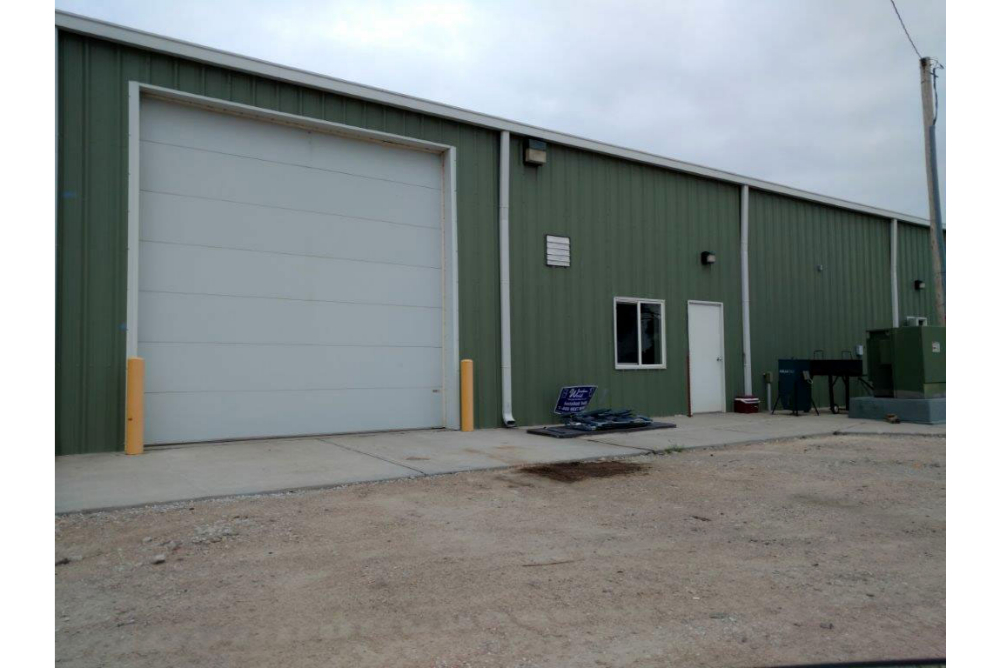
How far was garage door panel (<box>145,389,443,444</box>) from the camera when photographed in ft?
26.0

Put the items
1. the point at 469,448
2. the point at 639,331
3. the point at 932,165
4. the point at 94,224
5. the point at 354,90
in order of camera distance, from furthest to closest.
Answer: the point at 932,165
the point at 639,331
the point at 354,90
the point at 469,448
the point at 94,224

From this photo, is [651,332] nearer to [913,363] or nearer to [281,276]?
[913,363]

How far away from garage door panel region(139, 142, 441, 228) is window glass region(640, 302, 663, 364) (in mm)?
4155

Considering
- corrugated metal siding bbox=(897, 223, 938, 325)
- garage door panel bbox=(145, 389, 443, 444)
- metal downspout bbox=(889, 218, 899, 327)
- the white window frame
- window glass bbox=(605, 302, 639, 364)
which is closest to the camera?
garage door panel bbox=(145, 389, 443, 444)

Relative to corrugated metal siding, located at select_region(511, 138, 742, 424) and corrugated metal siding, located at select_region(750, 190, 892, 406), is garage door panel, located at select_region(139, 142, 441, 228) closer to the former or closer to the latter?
corrugated metal siding, located at select_region(511, 138, 742, 424)

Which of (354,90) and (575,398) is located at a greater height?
(354,90)

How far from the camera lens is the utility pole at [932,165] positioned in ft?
41.3

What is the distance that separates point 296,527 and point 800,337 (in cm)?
1258

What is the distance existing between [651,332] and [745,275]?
2743mm

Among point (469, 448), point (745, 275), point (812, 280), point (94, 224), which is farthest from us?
point (812, 280)

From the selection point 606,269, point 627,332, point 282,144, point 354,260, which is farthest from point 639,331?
point 282,144

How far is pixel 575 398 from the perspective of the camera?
1030cm

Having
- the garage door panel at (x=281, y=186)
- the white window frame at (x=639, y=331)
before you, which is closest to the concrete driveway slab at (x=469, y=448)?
the white window frame at (x=639, y=331)

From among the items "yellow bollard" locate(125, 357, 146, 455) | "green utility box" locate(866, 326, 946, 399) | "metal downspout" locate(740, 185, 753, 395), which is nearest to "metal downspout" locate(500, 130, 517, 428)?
"yellow bollard" locate(125, 357, 146, 455)
